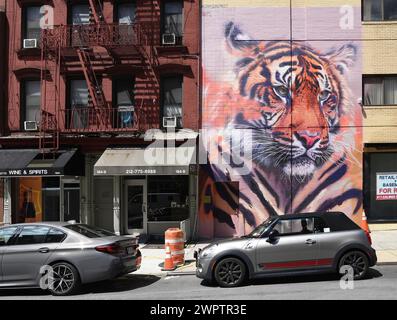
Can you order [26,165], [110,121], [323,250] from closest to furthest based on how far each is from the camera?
[323,250], [26,165], [110,121]

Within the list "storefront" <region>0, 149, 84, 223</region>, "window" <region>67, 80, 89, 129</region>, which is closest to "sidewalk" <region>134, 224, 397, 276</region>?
"storefront" <region>0, 149, 84, 223</region>

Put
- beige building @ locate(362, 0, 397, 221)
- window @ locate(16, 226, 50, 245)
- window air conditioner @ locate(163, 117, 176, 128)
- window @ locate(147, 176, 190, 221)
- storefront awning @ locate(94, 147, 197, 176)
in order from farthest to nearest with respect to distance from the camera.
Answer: window @ locate(147, 176, 190, 221), window air conditioner @ locate(163, 117, 176, 128), beige building @ locate(362, 0, 397, 221), storefront awning @ locate(94, 147, 197, 176), window @ locate(16, 226, 50, 245)

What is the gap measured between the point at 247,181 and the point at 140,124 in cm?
440

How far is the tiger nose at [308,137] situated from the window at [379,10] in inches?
184

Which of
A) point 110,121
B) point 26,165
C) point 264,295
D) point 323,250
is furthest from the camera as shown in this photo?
point 110,121

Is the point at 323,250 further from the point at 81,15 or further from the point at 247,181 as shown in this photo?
the point at 81,15

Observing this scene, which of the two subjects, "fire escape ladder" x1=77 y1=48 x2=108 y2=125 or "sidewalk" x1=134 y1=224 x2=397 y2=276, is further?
"fire escape ladder" x1=77 y1=48 x2=108 y2=125

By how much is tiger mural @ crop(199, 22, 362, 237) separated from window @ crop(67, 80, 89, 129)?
4545mm

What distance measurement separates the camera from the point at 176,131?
1761 cm

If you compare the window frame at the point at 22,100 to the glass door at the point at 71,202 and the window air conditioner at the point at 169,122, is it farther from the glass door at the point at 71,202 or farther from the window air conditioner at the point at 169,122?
the window air conditioner at the point at 169,122

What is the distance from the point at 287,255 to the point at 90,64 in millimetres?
11555

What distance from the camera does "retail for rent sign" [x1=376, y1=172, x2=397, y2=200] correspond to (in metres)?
17.5

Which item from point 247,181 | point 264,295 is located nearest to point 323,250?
point 264,295

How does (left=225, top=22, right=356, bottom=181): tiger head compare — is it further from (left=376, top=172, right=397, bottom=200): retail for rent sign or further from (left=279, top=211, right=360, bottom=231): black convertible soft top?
(left=279, top=211, right=360, bottom=231): black convertible soft top
